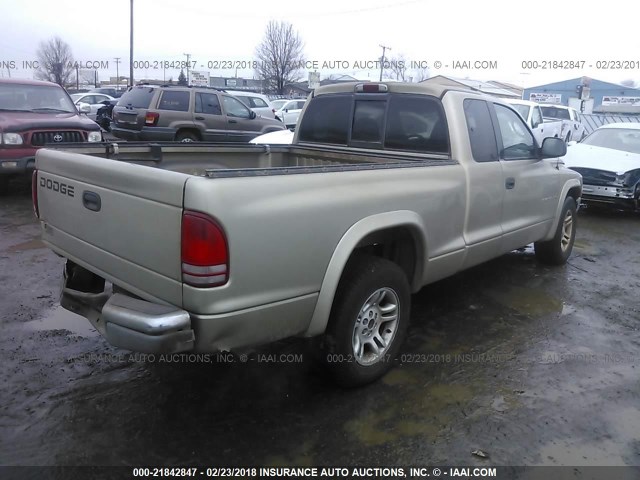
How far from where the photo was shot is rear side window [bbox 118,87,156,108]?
13377 millimetres

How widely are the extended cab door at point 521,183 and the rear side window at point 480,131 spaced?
5.4 inches

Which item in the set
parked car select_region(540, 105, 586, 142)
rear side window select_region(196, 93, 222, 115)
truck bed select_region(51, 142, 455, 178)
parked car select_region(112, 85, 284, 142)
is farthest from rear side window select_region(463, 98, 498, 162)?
parked car select_region(540, 105, 586, 142)

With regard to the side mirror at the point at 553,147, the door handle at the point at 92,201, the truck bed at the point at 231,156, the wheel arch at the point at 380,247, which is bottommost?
the wheel arch at the point at 380,247

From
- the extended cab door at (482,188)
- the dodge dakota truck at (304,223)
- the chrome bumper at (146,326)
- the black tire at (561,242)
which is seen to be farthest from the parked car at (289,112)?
the chrome bumper at (146,326)

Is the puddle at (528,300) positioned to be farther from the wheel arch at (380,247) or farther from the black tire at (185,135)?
the black tire at (185,135)

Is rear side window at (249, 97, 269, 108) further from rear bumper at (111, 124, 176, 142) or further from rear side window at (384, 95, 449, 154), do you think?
rear side window at (384, 95, 449, 154)

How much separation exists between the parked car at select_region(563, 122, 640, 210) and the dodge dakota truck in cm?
492

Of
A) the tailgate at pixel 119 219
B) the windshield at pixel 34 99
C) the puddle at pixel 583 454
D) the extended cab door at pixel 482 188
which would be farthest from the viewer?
the windshield at pixel 34 99

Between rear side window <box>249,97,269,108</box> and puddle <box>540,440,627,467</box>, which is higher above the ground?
rear side window <box>249,97,269,108</box>

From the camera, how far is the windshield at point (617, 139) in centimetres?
1025

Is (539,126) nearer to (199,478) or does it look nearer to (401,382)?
(401,382)

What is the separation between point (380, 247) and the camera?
12.2 feet

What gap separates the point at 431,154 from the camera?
4.24 metres

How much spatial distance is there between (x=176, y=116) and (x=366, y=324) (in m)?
11.1
